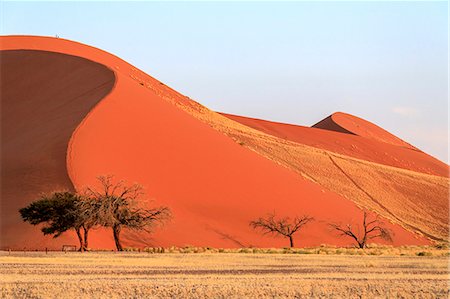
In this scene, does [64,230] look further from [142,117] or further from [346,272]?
[346,272]

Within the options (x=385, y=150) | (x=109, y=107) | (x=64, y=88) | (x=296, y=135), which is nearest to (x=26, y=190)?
(x=109, y=107)

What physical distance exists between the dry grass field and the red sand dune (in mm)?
17959

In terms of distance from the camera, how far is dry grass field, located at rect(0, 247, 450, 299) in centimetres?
2009

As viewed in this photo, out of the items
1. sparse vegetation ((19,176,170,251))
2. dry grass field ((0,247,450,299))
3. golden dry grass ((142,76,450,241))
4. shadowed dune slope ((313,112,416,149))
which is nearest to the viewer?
dry grass field ((0,247,450,299))

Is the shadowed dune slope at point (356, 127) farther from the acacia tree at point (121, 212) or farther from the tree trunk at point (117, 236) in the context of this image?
the tree trunk at point (117, 236)

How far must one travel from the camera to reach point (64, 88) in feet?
236

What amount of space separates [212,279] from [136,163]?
36.1m

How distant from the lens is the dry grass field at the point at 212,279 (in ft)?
65.9

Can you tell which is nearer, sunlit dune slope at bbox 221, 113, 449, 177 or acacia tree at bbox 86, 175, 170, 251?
acacia tree at bbox 86, 175, 170, 251

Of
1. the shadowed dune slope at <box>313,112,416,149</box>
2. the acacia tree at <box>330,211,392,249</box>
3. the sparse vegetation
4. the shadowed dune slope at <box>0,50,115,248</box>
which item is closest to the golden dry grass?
the acacia tree at <box>330,211,392,249</box>

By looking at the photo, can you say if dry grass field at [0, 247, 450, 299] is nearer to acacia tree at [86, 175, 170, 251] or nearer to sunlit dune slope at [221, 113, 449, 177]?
acacia tree at [86, 175, 170, 251]

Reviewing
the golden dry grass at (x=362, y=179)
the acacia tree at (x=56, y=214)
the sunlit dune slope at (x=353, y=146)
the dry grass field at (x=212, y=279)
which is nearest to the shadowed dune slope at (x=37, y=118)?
the acacia tree at (x=56, y=214)

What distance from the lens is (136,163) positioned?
6022cm

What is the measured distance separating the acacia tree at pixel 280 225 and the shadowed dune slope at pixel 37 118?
12.9 m
